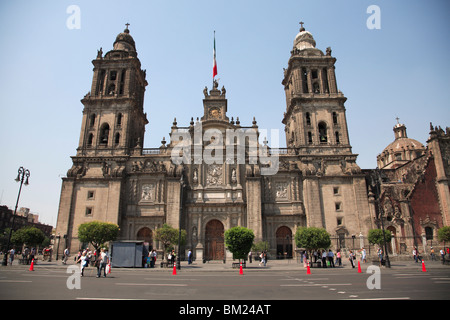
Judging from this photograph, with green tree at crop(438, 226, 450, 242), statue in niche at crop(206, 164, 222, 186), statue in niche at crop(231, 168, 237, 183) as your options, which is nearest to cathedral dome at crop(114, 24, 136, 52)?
statue in niche at crop(206, 164, 222, 186)

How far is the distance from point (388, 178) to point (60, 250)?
50908 mm

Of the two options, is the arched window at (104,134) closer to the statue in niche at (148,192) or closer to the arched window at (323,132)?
the statue in niche at (148,192)

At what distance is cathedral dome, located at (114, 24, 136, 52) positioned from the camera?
48.0 meters

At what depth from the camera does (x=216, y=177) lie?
131 feet

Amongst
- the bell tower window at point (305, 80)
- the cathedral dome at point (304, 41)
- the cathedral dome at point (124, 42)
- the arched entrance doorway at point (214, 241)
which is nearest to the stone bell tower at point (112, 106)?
the cathedral dome at point (124, 42)

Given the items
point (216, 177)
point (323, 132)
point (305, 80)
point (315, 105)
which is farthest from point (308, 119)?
point (216, 177)

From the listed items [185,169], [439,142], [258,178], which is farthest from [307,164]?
[439,142]

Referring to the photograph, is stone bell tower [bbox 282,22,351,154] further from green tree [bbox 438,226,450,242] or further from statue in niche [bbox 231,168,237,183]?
green tree [bbox 438,226,450,242]

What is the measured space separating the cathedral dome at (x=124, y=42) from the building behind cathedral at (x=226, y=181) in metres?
6.36

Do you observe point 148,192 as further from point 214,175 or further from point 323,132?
point 323,132

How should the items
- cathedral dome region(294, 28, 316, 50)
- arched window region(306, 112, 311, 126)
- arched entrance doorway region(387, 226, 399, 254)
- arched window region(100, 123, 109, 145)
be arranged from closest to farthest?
1. arched entrance doorway region(387, 226, 399, 254)
2. arched window region(100, 123, 109, 145)
3. arched window region(306, 112, 311, 126)
4. cathedral dome region(294, 28, 316, 50)

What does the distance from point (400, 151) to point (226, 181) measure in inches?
1930

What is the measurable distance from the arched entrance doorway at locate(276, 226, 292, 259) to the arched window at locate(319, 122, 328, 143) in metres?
14.3
